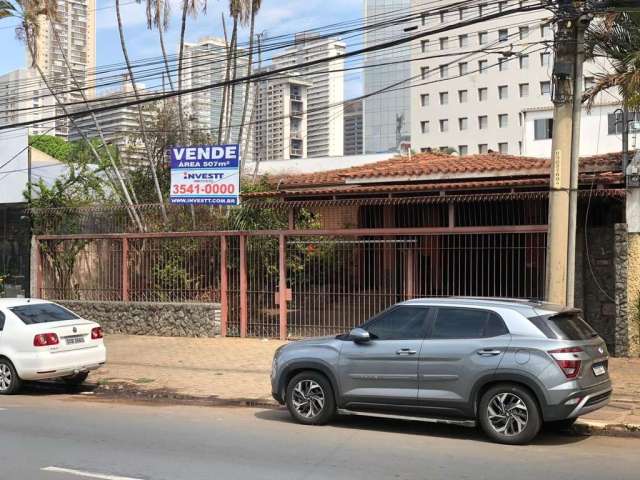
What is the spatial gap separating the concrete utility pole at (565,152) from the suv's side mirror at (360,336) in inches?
109

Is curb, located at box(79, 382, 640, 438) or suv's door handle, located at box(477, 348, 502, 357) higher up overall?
suv's door handle, located at box(477, 348, 502, 357)

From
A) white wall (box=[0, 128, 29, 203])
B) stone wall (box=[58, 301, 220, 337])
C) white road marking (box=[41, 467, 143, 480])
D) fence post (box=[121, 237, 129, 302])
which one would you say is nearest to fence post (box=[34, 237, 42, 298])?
stone wall (box=[58, 301, 220, 337])

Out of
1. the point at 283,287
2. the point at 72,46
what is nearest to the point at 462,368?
the point at 283,287

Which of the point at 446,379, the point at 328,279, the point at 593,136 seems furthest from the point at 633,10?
the point at 593,136

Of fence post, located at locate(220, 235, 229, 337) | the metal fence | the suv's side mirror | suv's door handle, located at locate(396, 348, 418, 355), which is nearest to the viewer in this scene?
suv's door handle, located at locate(396, 348, 418, 355)

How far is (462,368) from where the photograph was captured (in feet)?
26.4

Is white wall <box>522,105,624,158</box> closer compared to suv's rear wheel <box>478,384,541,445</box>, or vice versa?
suv's rear wheel <box>478,384,541,445</box>

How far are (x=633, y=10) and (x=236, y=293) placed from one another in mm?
10238

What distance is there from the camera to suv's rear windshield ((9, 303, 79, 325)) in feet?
39.0

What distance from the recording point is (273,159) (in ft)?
168

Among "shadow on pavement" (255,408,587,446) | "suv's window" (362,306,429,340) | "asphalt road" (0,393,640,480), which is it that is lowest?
"shadow on pavement" (255,408,587,446)

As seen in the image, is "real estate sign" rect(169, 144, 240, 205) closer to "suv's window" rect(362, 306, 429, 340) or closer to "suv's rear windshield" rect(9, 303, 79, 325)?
"suv's rear windshield" rect(9, 303, 79, 325)

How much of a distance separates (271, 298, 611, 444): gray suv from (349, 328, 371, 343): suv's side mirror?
0.01 metres

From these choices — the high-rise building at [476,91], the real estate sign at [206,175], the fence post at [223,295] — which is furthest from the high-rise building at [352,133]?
the fence post at [223,295]
